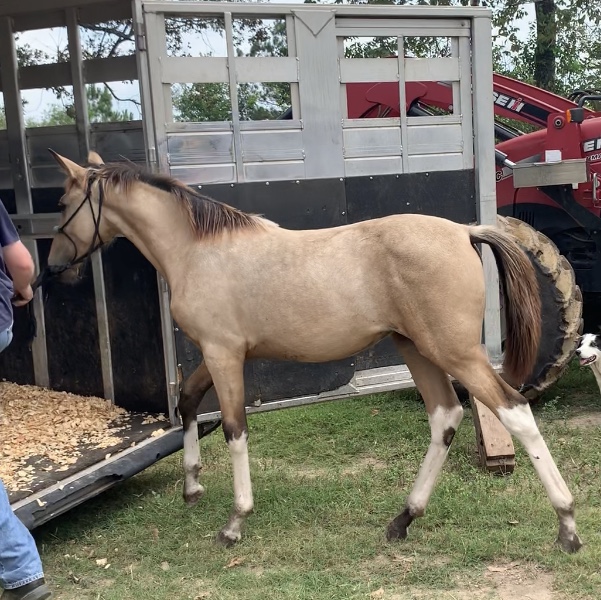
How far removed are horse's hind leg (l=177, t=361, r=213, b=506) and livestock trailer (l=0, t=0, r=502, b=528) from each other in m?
0.15

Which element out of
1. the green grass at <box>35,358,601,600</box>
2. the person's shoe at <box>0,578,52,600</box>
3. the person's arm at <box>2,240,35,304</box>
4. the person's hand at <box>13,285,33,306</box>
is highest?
the person's arm at <box>2,240,35,304</box>

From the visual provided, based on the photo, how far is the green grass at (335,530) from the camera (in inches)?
137

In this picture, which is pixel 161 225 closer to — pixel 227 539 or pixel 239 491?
pixel 239 491

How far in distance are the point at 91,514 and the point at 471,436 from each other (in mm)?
2480

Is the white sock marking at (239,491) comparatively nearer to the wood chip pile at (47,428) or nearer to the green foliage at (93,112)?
the wood chip pile at (47,428)

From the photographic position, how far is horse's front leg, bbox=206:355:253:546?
394cm

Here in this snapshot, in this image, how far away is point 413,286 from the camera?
3.63 m

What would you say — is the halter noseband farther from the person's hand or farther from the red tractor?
the red tractor

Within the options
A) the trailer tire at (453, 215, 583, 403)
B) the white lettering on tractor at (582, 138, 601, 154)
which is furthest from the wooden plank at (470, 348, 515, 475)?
the white lettering on tractor at (582, 138, 601, 154)

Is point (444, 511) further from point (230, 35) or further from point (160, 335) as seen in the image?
point (230, 35)

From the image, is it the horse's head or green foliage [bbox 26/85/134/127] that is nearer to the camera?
the horse's head

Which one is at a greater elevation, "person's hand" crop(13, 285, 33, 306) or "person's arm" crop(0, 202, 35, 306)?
"person's arm" crop(0, 202, 35, 306)

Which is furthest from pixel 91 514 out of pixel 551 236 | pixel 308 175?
pixel 551 236

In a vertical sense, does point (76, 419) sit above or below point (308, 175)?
below
